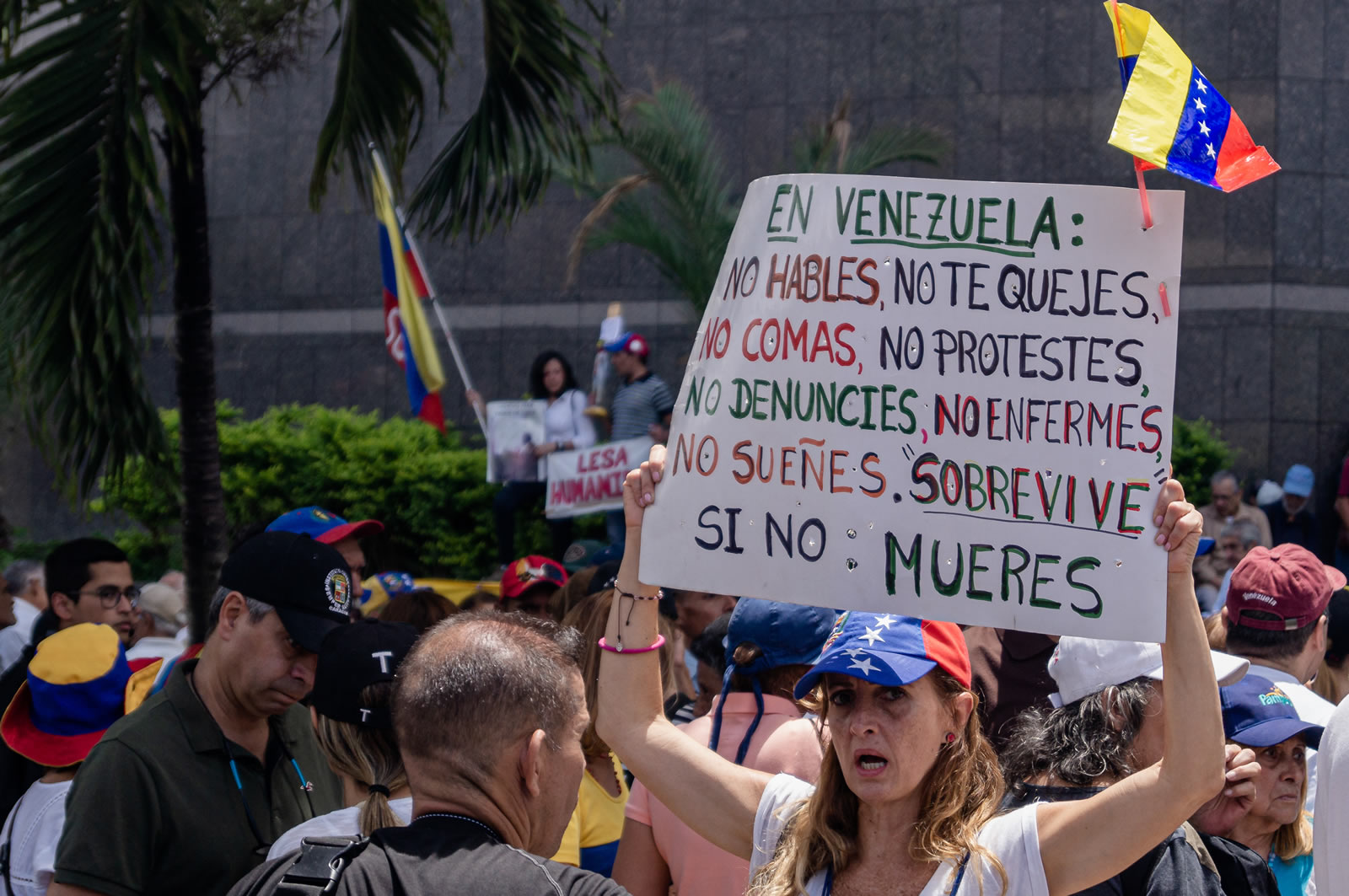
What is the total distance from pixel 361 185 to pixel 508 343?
6950mm

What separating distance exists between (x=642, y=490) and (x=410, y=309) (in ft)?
23.0

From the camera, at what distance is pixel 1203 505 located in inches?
422

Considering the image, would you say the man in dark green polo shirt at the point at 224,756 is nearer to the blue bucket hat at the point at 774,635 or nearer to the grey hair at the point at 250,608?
the grey hair at the point at 250,608

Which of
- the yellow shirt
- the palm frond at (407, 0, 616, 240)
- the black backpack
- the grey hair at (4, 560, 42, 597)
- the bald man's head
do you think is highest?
the palm frond at (407, 0, 616, 240)

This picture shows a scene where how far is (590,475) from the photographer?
9.60m

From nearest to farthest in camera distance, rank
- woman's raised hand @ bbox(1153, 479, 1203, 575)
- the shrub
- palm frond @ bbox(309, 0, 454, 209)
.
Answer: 1. woman's raised hand @ bbox(1153, 479, 1203, 575)
2. palm frond @ bbox(309, 0, 454, 209)
3. the shrub

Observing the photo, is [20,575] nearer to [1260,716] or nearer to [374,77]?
[374,77]

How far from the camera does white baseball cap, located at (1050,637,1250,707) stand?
2.92m

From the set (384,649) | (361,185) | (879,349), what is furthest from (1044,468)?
(361,185)

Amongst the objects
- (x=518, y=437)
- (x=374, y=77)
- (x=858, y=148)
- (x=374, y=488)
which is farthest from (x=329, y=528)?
(x=858, y=148)

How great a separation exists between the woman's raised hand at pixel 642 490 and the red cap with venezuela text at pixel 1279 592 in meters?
1.96

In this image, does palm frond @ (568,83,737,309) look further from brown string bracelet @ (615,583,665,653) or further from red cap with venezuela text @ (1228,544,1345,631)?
brown string bracelet @ (615,583,665,653)

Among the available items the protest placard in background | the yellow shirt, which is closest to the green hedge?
the protest placard in background

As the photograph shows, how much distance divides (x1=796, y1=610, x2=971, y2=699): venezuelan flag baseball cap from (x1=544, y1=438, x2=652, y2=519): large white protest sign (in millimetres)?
6722
